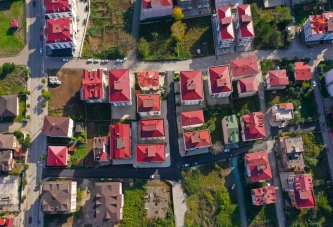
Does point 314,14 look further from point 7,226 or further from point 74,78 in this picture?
point 7,226

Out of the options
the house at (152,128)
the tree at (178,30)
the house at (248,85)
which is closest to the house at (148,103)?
the house at (152,128)

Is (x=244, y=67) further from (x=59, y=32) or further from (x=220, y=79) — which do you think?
(x=59, y=32)

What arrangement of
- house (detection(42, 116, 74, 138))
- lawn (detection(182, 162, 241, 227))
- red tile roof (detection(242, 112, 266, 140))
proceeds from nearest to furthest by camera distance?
red tile roof (detection(242, 112, 266, 140)) → house (detection(42, 116, 74, 138)) → lawn (detection(182, 162, 241, 227))

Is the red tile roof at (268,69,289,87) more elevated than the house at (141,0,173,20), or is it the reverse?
the house at (141,0,173,20)

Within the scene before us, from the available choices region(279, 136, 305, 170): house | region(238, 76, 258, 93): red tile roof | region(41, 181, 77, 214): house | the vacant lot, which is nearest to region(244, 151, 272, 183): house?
region(279, 136, 305, 170): house

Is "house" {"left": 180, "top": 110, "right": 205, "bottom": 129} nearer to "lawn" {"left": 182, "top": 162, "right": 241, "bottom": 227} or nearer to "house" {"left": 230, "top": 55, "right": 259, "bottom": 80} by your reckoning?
"lawn" {"left": 182, "top": 162, "right": 241, "bottom": 227}

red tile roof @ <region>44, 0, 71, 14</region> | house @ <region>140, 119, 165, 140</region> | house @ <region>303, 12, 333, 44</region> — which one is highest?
red tile roof @ <region>44, 0, 71, 14</region>
